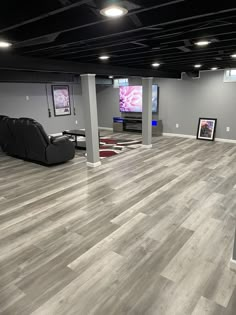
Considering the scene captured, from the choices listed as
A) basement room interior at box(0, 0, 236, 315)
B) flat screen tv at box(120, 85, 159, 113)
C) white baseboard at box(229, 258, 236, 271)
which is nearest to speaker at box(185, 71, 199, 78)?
basement room interior at box(0, 0, 236, 315)

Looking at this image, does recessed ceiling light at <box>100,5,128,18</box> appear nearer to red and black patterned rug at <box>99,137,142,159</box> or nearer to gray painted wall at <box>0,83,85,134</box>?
red and black patterned rug at <box>99,137,142,159</box>

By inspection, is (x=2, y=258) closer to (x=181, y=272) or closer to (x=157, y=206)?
(x=181, y=272)

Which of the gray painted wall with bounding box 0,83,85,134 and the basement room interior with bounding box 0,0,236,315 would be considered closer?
the basement room interior with bounding box 0,0,236,315

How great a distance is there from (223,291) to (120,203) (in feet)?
5.98

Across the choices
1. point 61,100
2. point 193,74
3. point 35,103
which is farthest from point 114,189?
point 61,100

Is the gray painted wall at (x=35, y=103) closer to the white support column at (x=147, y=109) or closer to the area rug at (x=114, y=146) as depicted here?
the area rug at (x=114, y=146)

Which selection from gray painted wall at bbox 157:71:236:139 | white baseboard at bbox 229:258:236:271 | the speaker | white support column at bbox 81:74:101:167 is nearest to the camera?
white baseboard at bbox 229:258:236:271

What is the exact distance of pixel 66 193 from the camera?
3885 mm

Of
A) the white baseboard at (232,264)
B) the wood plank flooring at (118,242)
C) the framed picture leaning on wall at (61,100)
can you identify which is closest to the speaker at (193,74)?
the wood plank flooring at (118,242)

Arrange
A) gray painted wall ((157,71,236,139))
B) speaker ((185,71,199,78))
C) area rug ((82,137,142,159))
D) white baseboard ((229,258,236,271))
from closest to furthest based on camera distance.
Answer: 1. white baseboard ((229,258,236,271))
2. area rug ((82,137,142,159))
3. gray painted wall ((157,71,236,139))
4. speaker ((185,71,199,78))

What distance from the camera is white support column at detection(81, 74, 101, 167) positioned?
4.80m

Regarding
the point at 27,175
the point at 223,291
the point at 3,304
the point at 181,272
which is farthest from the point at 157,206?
the point at 27,175

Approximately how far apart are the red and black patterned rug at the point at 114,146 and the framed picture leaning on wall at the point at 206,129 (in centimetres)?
208

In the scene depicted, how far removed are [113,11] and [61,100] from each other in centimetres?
775
